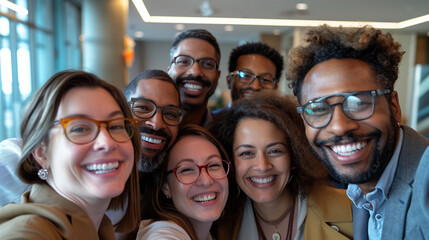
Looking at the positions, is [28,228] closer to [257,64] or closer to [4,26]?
[257,64]

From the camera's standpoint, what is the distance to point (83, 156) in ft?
4.00

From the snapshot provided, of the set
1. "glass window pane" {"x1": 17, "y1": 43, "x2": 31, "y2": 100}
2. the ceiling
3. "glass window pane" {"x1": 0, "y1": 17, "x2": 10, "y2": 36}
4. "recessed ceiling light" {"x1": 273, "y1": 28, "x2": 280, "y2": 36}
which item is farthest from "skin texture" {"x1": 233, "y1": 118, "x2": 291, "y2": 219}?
"recessed ceiling light" {"x1": 273, "y1": 28, "x2": 280, "y2": 36}

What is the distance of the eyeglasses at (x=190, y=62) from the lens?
2.59 m

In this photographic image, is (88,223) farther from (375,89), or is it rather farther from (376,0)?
(376,0)

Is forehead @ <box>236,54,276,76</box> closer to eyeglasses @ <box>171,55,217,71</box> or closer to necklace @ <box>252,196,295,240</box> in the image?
eyeglasses @ <box>171,55,217,71</box>

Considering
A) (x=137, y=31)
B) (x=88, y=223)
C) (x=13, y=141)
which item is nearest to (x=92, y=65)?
(x=137, y=31)

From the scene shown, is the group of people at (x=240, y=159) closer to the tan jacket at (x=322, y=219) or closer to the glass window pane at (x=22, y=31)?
the tan jacket at (x=322, y=219)

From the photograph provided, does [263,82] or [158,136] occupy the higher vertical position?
[263,82]

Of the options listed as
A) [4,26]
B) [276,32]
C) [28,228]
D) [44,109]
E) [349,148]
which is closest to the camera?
[28,228]

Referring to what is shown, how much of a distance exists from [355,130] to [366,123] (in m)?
0.05

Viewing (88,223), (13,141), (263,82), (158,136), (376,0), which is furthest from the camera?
(376,0)

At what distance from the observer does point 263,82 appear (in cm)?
300

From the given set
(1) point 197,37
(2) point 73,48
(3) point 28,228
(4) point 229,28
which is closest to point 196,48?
(1) point 197,37

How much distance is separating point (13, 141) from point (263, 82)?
2004mm
